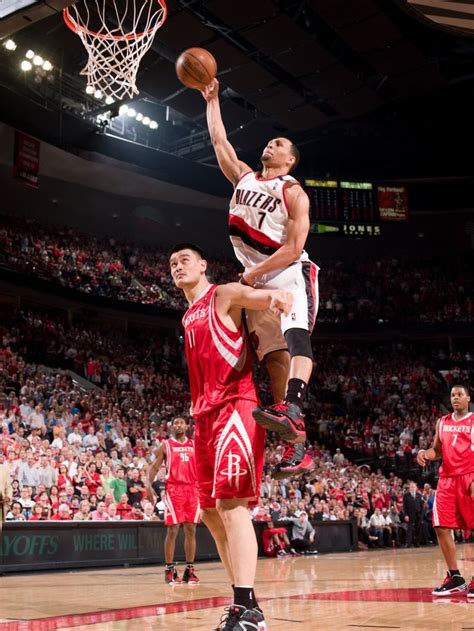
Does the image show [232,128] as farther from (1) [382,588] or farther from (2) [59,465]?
(1) [382,588]

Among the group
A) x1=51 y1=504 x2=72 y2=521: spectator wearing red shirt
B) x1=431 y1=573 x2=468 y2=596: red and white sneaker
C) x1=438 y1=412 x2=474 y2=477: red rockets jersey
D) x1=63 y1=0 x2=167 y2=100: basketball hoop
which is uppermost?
x1=63 y1=0 x2=167 y2=100: basketball hoop

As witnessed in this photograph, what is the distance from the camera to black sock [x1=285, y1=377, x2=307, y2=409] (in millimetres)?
4450

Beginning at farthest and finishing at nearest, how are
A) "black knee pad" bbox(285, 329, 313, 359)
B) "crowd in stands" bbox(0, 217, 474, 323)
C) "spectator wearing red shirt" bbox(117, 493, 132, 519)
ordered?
"crowd in stands" bbox(0, 217, 474, 323)
"spectator wearing red shirt" bbox(117, 493, 132, 519)
"black knee pad" bbox(285, 329, 313, 359)

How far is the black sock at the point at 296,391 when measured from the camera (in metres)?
4.45

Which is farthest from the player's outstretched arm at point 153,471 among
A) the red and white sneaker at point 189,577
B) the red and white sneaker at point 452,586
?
the red and white sneaker at point 452,586

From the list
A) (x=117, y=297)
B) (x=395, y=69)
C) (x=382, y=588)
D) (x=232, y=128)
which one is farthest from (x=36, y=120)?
(x=382, y=588)

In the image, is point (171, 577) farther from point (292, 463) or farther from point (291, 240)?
point (291, 240)

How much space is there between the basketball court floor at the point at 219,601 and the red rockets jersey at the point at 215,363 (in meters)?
1.54

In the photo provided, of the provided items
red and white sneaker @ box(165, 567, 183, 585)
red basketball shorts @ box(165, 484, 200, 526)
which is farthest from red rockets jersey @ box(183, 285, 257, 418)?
red basketball shorts @ box(165, 484, 200, 526)

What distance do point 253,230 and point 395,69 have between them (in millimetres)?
19743

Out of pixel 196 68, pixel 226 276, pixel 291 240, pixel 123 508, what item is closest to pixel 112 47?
pixel 196 68

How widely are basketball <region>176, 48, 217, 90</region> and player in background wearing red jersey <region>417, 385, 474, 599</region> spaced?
4.27 meters

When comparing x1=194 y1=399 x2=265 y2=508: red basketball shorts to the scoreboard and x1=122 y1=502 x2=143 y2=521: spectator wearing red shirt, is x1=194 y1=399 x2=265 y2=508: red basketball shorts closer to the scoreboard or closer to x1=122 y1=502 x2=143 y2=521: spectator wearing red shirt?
x1=122 y1=502 x2=143 y2=521: spectator wearing red shirt

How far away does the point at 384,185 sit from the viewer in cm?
2695
